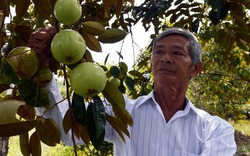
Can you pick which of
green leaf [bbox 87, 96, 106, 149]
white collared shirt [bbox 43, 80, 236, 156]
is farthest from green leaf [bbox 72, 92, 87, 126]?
white collared shirt [bbox 43, 80, 236, 156]

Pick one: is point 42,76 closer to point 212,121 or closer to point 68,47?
point 68,47

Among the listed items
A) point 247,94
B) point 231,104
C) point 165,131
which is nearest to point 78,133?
point 165,131

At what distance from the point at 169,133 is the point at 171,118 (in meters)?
0.08

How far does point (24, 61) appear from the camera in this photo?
763 millimetres

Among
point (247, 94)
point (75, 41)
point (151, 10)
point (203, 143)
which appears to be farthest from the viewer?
point (247, 94)

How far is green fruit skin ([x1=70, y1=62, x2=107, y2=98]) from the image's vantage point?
71cm

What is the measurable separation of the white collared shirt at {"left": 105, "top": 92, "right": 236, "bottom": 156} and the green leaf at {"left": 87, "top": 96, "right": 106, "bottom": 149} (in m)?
0.77

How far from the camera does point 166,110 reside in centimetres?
171

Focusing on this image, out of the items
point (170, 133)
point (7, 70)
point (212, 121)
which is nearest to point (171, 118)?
point (170, 133)

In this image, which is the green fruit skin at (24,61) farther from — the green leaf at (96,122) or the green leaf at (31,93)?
the green leaf at (96,122)

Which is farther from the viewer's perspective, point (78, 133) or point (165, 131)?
point (165, 131)

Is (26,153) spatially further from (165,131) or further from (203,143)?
(203,143)

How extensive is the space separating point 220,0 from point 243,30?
0.34m

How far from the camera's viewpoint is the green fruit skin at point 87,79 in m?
0.71
